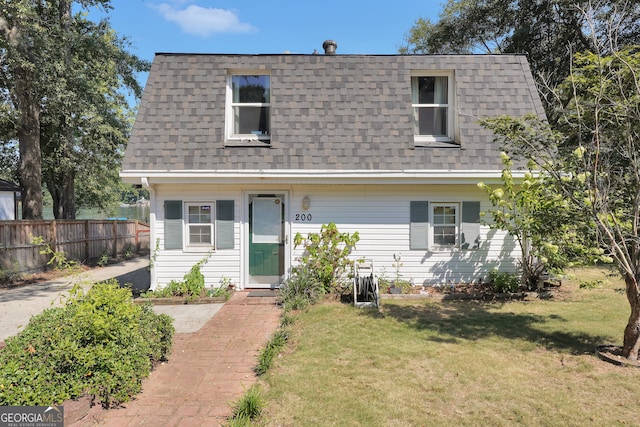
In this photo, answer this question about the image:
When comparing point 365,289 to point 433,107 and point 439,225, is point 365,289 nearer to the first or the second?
point 439,225

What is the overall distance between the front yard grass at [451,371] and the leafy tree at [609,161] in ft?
3.27

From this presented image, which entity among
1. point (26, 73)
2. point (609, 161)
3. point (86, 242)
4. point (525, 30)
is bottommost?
point (86, 242)

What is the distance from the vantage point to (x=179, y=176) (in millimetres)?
7566

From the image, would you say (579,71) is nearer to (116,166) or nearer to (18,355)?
(18,355)

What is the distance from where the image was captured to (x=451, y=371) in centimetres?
413

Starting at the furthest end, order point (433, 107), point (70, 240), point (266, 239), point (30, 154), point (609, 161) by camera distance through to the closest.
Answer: point (70, 240) < point (30, 154) < point (433, 107) < point (266, 239) < point (609, 161)

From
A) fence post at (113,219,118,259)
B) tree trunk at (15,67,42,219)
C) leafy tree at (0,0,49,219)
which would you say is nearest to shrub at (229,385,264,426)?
leafy tree at (0,0,49,219)

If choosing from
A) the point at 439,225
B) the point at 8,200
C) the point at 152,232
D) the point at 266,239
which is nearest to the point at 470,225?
the point at 439,225

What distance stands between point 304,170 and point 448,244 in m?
3.65

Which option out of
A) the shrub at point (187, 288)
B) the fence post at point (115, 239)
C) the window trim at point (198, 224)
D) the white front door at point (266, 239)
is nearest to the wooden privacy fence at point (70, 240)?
the fence post at point (115, 239)

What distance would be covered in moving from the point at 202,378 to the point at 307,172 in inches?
184

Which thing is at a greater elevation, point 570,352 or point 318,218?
point 318,218

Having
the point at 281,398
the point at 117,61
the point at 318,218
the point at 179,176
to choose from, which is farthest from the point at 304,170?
the point at 117,61

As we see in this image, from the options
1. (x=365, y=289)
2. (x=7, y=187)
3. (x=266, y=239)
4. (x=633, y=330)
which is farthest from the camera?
(x=7, y=187)
